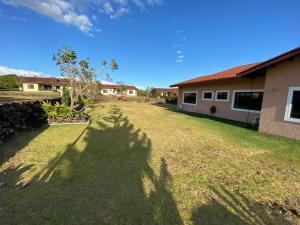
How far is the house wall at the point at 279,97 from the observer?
7.19 metres

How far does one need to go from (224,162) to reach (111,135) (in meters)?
4.59

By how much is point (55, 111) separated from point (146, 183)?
8208 millimetres

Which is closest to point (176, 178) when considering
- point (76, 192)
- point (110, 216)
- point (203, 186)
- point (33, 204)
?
point (203, 186)

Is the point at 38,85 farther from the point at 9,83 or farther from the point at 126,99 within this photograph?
the point at 126,99

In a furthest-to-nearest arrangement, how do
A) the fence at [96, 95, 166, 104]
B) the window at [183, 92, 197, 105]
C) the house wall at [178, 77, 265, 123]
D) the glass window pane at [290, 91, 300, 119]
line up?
the fence at [96, 95, 166, 104] → the window at [183, 92, 197, 105] → the house wall at [178, 77, 265, 123] → the glass window pane at [290, 91, 300, 119]

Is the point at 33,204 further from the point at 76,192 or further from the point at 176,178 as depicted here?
the point at 176,178

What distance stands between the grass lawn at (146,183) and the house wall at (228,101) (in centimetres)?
586

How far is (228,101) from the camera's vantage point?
13344 mm

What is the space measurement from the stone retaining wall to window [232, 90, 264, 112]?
1277 cm

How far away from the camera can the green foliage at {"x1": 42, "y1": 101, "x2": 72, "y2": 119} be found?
9406mm

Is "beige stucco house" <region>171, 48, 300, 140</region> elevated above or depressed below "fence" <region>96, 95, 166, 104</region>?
above

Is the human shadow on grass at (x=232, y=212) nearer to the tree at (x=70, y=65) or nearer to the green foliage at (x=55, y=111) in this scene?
Result: the green foliage at (x=55, y=111)

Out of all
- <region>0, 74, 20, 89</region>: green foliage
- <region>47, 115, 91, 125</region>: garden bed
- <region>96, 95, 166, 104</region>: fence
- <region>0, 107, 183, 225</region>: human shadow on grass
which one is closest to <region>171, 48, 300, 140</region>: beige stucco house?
<region>0, 107, 183, 225</region>: human shadow on grass

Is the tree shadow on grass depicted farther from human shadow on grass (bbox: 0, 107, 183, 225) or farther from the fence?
the fence
